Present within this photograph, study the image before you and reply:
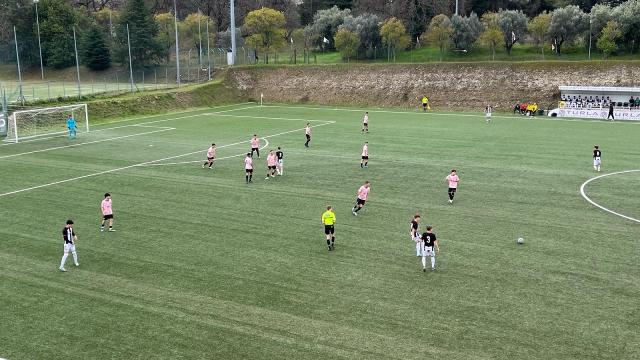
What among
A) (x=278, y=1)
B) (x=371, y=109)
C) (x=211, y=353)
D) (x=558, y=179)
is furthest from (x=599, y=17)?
(x=211, y=353)

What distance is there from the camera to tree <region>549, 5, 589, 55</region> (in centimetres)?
7331

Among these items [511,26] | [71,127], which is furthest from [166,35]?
[511,26]

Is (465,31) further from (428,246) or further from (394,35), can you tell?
(428,246)

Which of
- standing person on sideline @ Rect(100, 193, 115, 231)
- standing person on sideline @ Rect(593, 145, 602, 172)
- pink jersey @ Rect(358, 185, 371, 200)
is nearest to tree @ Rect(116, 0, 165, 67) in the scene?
standing person on sideline @ Rect(100, 193, 115, 231)

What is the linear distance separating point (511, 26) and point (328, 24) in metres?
30.1

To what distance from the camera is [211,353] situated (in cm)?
1370

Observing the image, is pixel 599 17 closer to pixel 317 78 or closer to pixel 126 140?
pixel 317 78

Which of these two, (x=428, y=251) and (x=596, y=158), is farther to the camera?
(x=596, y=158)

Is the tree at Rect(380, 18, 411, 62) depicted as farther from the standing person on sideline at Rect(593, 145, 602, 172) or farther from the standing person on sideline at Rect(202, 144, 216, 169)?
the standing person on sideline at Rect(202, 144, 216, 169)

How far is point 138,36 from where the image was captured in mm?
79250

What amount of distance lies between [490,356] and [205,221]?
13815 mm

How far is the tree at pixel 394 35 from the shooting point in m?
80.8

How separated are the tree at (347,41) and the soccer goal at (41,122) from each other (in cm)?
3972

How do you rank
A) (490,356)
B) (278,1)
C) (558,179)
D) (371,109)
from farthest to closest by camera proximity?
(278,1) < (371,109) < (558,179) < (490,356)
